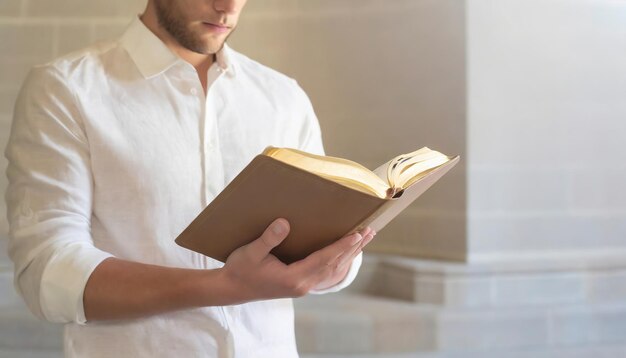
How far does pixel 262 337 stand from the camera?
4.92 feet

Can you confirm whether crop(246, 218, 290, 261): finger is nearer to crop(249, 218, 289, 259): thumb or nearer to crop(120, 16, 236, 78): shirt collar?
crop(249, 218, 289, 259): thumb

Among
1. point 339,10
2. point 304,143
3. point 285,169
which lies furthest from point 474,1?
point 285,169

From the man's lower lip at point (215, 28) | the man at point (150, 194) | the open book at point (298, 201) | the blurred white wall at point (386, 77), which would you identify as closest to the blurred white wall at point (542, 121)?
the blurred white wall at point (386, 77)

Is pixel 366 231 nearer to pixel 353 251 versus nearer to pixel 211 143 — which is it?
pixel 353 251

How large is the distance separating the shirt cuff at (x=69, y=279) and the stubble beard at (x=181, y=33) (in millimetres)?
429

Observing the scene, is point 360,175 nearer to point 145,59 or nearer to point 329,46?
point 145,59

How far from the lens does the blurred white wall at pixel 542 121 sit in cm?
350

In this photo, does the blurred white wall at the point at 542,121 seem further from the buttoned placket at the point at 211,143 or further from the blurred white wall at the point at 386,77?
the buttoned placket at the point at 211,143

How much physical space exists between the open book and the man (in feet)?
0.09

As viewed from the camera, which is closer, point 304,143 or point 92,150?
point 92,150

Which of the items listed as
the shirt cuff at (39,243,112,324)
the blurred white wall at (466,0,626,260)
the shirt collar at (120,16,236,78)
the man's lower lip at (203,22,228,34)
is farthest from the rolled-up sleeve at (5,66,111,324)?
the blurred white wall at (466,0,626,260)

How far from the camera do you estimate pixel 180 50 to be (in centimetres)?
160

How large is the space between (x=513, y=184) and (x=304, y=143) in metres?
2.06

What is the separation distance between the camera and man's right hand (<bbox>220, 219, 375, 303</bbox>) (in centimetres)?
121
